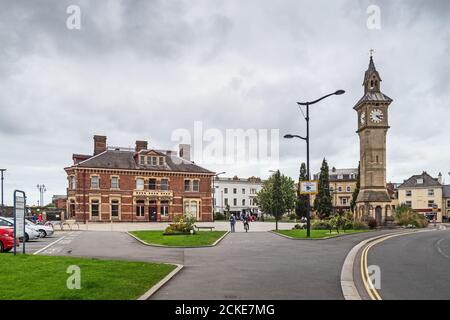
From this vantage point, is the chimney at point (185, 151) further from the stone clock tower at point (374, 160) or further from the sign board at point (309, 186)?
the sign board at point (309, 186)

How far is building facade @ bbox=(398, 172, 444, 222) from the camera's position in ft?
268

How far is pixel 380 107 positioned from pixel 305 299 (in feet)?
129

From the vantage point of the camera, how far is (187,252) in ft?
59.1

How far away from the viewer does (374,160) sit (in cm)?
4347

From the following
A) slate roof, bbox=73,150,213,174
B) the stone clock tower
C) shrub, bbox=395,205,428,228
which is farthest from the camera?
slate roof, bbox=73,150,213,174

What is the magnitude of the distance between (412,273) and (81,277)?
372 inches

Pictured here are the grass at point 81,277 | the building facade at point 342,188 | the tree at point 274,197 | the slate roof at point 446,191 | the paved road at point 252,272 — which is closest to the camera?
the grass at point 81,277

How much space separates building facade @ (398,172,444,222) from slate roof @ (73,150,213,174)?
45.0 m

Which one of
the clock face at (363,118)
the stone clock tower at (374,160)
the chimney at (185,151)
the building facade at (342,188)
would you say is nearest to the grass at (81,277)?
the stone clock tower at (374,160)

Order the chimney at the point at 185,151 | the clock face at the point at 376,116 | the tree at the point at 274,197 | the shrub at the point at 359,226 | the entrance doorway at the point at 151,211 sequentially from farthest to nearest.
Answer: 1. the tree at the point at 274,197
2. the chimney at the point at 185,151
3. the entrance doorway at the point at 151,211
4. the clock face at the point at 376,116
5. the shrub at the point at 359,226

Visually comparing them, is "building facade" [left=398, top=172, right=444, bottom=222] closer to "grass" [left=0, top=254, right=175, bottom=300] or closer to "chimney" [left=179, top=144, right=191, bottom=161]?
"chimney" [left=179, top=144, right=191, bottom=161]

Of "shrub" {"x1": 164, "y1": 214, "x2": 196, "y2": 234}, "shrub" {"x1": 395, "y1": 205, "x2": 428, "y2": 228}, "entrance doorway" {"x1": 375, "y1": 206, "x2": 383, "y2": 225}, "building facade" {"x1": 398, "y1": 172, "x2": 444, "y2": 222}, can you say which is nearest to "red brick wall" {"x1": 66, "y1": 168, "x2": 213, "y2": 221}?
"entrance doorway" {"x1": 375, "y1": 206, "x2": 383, "y2": 225}

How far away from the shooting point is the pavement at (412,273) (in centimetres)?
927
